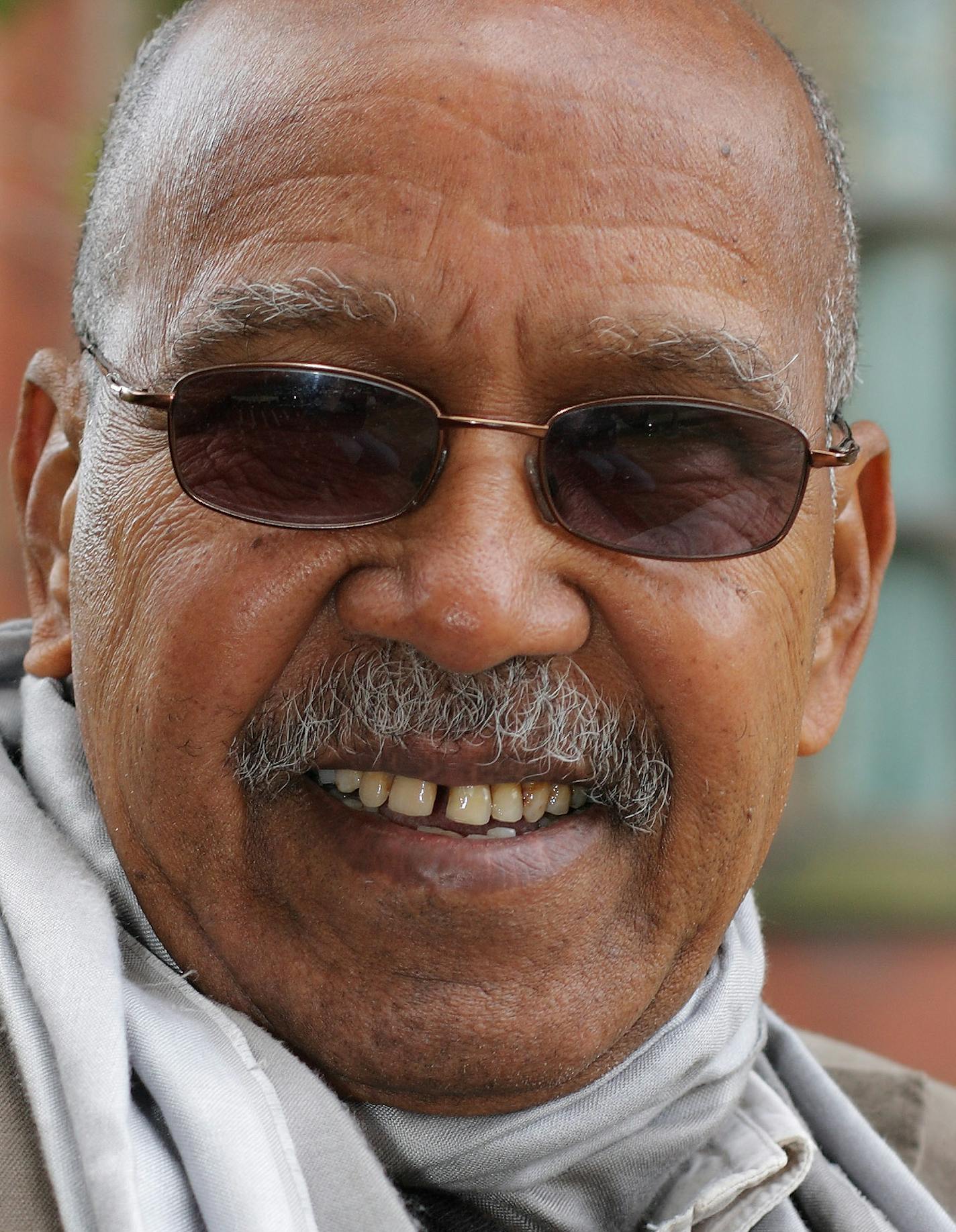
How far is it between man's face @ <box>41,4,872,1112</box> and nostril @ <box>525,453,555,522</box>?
0.01 metres

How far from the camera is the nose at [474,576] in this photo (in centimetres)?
179

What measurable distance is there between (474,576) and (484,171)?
560mm

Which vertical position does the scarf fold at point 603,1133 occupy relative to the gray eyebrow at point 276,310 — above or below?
below

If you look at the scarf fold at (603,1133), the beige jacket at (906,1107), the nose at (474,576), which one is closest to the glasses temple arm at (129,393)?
the nose at (474,576)

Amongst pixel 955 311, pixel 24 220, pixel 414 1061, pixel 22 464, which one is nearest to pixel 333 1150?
pixel 414 1061

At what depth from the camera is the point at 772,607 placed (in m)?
2.05

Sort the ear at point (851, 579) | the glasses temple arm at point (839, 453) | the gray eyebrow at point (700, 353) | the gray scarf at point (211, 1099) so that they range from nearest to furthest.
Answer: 1. the gray scarf at point (211, 1099)
2. the gray eyebrow at point (700, 353)
3. the glasses temple arm at point (839, 453)
4. the ear at point (851, 579)

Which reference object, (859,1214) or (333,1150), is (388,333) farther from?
(859,1214)

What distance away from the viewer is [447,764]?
6.16 feet

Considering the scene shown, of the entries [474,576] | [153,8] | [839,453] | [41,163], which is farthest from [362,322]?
[153,8]

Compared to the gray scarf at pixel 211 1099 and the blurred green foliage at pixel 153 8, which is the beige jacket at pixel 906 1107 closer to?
the gray scarf at pixel 211 1099

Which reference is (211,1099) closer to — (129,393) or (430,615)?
(430,615)

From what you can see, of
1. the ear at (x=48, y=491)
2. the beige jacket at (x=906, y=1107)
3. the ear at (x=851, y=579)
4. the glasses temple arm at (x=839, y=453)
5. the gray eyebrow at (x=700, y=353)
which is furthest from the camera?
the beige jacket at (x=906, y=1107)

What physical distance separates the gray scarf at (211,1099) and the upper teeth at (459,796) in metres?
0.34
